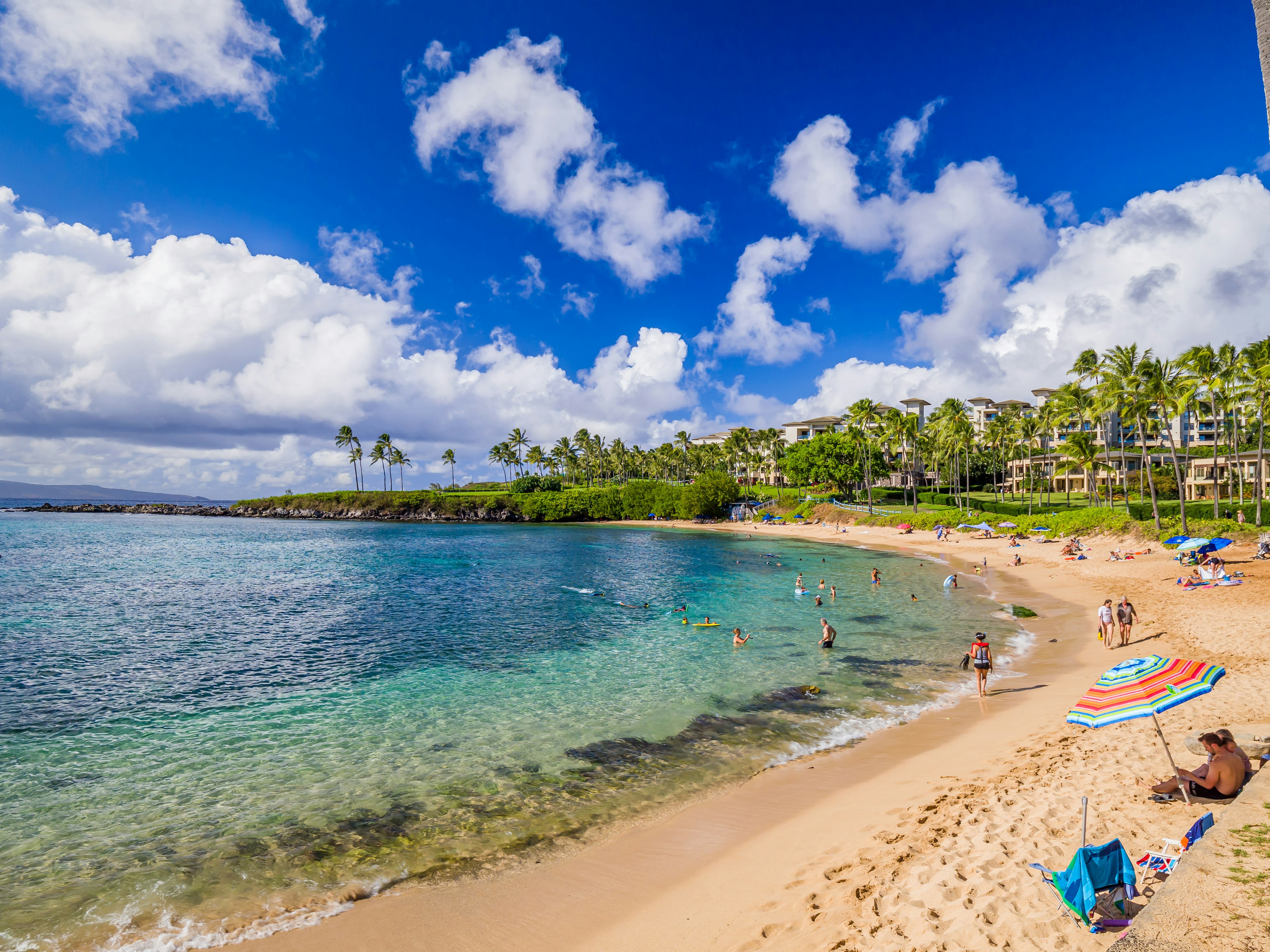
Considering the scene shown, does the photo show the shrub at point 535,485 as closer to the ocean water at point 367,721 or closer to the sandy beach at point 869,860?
the ocean water at point 367,721

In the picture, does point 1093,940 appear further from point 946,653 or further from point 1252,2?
point 946,653

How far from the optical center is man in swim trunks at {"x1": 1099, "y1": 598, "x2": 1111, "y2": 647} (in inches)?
911

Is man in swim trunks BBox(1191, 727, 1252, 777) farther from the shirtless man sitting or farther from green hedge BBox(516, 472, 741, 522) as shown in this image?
green hedge BBox(516, 472, 741, 522)

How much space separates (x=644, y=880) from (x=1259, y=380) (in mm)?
56578

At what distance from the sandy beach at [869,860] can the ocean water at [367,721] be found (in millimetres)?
1068

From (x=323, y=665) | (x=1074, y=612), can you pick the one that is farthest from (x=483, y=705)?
(x=1074, y=612)

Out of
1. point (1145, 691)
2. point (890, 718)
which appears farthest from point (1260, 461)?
point (1145, 691)

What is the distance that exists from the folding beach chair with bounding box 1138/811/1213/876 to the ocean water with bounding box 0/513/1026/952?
789 centimetres

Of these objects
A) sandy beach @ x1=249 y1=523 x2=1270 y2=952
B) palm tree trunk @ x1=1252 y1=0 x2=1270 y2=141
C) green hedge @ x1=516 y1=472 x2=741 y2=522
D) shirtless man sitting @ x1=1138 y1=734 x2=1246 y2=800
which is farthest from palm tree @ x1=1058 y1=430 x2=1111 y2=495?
palm tree trunk @ x1=1252 y1=0 x2=1270 y2=141

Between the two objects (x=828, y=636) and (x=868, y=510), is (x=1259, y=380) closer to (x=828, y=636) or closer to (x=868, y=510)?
(x=828, y=636)

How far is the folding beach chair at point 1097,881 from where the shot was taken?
21.6 feet

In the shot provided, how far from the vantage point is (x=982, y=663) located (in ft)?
61.5

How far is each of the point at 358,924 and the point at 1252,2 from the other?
49.9 ft

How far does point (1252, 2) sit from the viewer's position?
16.1 ft
